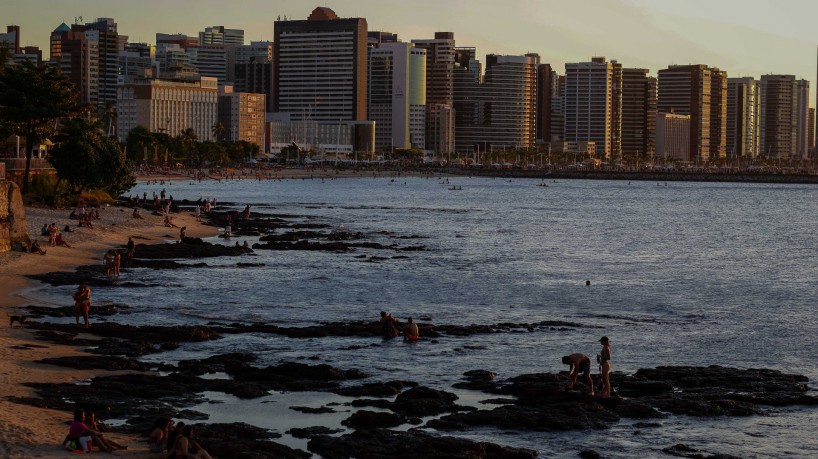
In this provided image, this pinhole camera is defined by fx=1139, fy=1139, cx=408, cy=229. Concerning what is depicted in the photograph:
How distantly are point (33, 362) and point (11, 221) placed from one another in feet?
74.2

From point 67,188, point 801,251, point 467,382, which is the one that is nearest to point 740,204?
point 801,251

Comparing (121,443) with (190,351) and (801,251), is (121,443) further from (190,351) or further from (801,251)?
(801,251)

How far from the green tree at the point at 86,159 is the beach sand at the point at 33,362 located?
43.3 feet

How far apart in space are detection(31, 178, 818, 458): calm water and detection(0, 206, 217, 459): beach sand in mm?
3014

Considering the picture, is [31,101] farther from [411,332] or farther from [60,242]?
[411,332]

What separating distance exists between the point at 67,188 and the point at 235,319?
44.7 metres

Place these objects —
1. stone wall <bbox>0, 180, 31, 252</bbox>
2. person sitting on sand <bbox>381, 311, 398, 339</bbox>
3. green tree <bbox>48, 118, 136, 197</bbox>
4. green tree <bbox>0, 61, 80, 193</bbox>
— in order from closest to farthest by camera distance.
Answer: person sitting on sand <bbox>381, 311, 398, 339</bbox>, stone wall <bbox>0, 180, 31, 252</bbox>, green tree <bbox>0, 61, 80, 193</bbox>, green tree <bbox>48, 118, 136, 197</bbox>

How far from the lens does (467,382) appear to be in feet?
99.0

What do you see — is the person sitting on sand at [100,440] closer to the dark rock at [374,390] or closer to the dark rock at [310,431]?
the dark rock at [310,431]

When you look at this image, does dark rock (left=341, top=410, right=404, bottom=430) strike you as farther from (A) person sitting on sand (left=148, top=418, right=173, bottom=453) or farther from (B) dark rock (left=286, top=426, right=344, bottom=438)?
(A) person sitting on sand (left=148, top=418, right=173, bottom=453)

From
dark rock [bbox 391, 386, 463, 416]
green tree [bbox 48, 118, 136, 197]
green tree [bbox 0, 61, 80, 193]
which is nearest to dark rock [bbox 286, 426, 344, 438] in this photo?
dark rock [bbox 391, 386, 463, 416]

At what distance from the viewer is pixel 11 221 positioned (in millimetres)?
49938

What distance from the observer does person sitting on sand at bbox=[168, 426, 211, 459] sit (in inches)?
829

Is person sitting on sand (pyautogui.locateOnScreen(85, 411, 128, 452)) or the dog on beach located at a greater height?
the dog on beach
